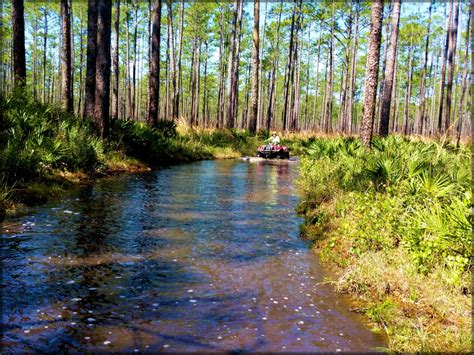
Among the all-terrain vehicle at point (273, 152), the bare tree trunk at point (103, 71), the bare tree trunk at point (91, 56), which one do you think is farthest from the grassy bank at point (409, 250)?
the all-terrain vehicle at point (273, 152)

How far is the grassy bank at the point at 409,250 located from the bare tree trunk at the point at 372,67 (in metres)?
4.25

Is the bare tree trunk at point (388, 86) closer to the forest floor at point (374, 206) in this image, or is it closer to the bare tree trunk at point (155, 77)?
the forest floor at point (374, 206)

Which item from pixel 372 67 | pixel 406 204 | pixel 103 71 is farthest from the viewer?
pixel 103 71

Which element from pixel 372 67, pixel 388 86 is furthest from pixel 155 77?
pixel 372 67

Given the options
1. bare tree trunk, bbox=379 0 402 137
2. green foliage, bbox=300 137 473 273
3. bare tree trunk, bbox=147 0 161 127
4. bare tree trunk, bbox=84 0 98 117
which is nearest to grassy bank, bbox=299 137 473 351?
green foliage, bbox=300 137 473 273

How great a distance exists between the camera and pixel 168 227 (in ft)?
27.8

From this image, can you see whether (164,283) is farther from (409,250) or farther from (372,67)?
(372,67)

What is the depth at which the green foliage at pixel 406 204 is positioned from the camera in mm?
5273

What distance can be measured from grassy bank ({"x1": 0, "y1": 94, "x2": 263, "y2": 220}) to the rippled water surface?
46.6 inches

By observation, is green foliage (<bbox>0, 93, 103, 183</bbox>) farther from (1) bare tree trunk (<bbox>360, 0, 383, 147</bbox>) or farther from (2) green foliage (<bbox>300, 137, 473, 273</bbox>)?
(1) bare tree trunk (<bbox>360, 0, 383, 147</bbox>)

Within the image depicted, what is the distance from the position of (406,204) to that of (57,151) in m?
9.80

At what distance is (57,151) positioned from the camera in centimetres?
1224

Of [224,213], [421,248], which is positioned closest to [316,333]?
[421,248]

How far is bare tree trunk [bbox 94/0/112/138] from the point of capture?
16.1 m
